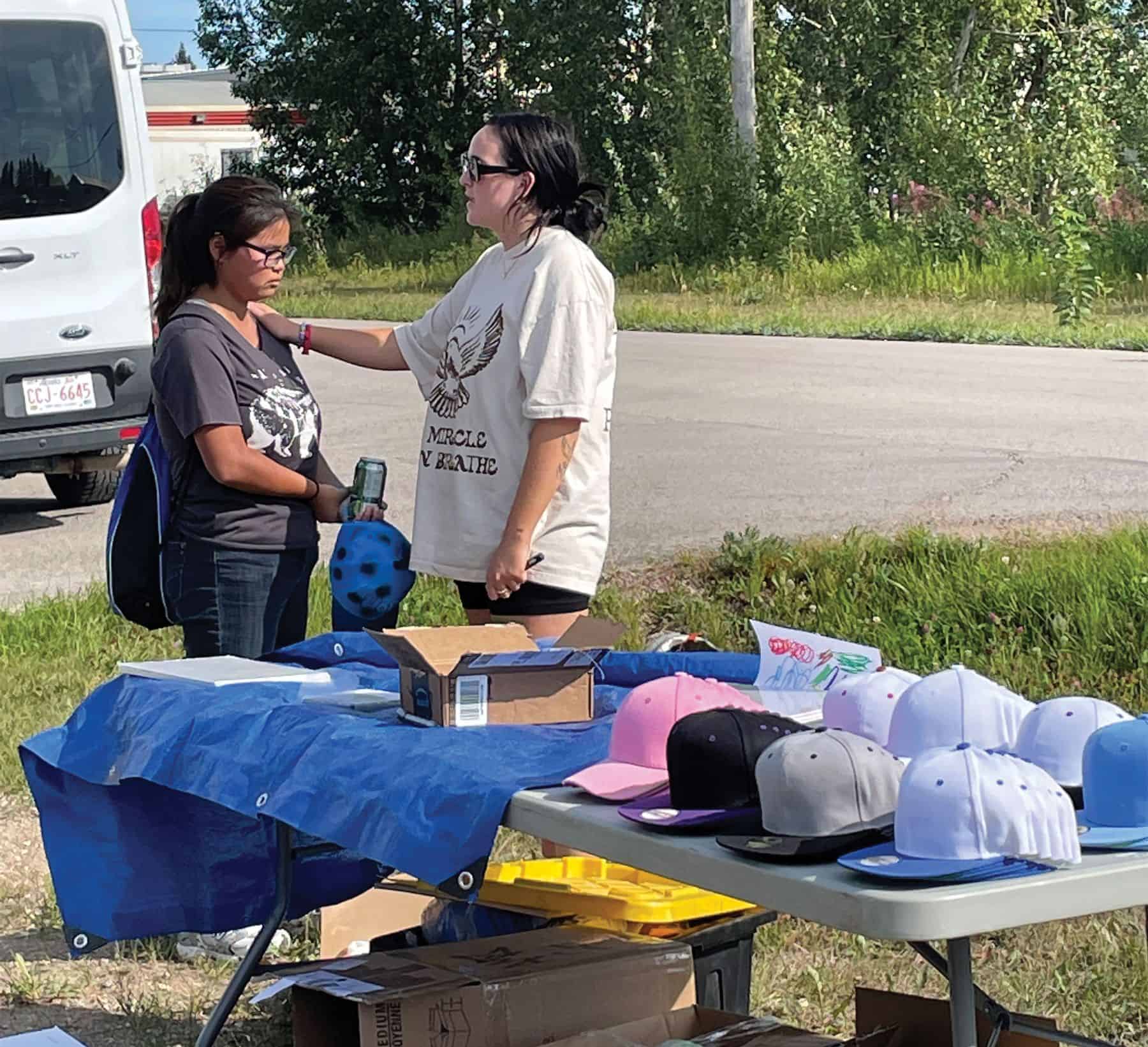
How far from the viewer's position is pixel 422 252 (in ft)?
101

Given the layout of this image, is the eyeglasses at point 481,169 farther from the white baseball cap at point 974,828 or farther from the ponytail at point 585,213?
the white baseball cap at point 974,828

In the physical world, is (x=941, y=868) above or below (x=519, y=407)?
below

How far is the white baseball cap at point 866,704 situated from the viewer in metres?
2.59

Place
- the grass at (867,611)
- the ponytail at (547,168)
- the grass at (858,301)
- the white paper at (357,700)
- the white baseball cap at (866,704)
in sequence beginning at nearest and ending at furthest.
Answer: the white baseball cap at (866,704) < the white paper at (357,700) < the ponytail at (547,168) < the grass at (867,611) < the grass at (858,301)

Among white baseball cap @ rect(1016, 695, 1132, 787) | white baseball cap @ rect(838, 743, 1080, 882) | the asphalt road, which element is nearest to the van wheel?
the asphalt road

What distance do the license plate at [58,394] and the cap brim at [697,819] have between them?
7.27 meters

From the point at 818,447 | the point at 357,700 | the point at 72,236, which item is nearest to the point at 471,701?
the point at 357,700

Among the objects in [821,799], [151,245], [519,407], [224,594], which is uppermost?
[519,407]

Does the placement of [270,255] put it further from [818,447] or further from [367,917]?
[818,447]

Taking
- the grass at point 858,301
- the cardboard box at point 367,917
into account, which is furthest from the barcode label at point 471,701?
the grass at point 858,301

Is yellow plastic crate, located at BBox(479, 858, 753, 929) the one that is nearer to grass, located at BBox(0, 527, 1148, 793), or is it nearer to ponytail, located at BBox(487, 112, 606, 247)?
ponytail, located at BBox(487, 112, 606, 247)

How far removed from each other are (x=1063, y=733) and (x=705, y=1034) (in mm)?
893

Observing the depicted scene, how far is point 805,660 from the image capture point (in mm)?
3045

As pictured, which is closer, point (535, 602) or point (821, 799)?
point (821, 799)
